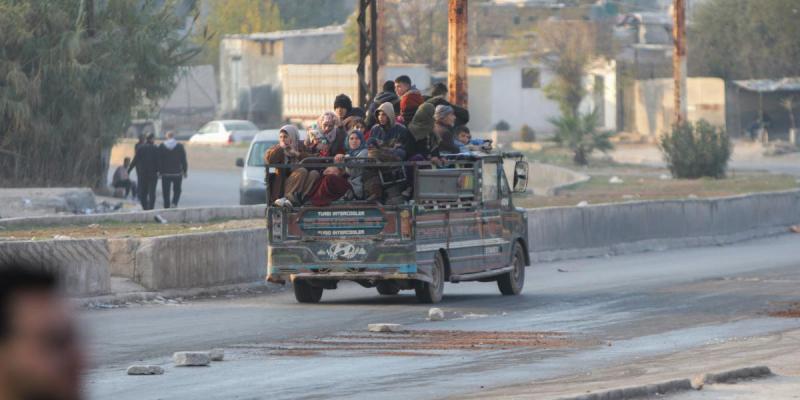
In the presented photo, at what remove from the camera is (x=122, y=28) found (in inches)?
1446

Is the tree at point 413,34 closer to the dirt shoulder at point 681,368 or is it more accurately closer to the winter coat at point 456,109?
the winter coat at point 456,109

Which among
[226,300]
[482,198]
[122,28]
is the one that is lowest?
[226,300]

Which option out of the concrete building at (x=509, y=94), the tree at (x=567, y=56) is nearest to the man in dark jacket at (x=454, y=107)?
the tree at (x=567, y=56)

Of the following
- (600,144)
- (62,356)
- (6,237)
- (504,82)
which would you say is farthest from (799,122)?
(62,356)

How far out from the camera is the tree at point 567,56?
80750 millimetres

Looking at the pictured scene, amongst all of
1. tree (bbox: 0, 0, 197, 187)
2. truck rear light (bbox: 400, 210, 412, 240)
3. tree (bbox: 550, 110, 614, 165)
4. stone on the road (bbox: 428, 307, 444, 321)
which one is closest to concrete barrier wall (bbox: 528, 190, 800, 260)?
truck rear light (bbox: 400, 210, 412, 240)

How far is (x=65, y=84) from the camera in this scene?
3434 centimetres

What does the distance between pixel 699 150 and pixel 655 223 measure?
18006 mm

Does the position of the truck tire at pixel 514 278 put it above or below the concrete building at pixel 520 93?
below

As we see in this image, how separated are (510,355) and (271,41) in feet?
262

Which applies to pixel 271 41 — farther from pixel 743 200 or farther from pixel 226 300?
pixel 226 300

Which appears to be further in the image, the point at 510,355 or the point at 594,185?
the point at 594,185

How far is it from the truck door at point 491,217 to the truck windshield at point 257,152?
15.0 metres

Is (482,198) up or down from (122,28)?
down
